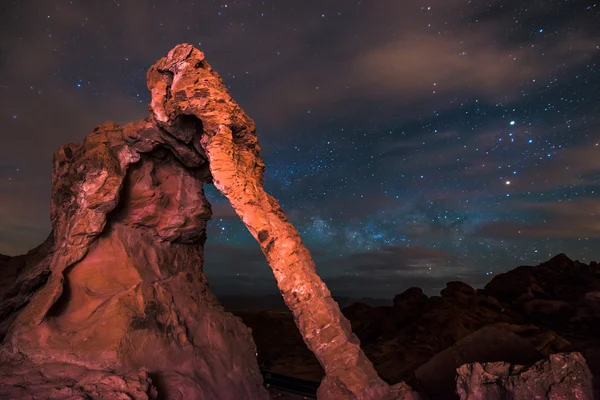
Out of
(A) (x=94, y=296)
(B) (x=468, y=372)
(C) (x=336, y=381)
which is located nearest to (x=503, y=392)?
(B) (x=468, y=372)

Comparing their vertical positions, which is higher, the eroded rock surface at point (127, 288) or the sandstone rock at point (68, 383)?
the eroded rock surface at point (127, 288)

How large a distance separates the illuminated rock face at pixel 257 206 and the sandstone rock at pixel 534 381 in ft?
3.33

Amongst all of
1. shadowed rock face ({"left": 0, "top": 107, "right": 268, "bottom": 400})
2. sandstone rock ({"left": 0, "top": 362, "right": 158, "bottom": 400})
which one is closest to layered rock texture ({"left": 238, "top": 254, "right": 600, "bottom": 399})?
shadowed rock face ({"left": 0, "top": 107, "right": 268, "bottom": 400})

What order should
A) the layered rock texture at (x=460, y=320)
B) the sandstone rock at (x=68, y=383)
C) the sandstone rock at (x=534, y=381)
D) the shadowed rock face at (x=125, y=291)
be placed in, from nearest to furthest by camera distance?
the sandstone rock at (x=534, y=381), the sandstone rock at (x=68, y=383), the shadowed rock face at (x=125, y=291), the layered rock texture at (x=460, y=320)

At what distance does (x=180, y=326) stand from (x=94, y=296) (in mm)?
1622

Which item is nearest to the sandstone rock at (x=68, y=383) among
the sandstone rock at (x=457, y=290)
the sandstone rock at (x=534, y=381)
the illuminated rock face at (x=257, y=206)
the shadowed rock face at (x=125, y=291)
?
the shadowed rock face at (x=125, y=291)

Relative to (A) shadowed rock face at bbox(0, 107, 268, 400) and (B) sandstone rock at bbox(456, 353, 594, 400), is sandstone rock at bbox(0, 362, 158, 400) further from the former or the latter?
(B) sandstone rock at bbox(456, 353, 594, 400)

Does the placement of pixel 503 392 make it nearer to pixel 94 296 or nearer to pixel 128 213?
pixel 94 296

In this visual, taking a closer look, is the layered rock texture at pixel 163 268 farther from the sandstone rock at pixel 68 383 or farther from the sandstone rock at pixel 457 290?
the sandstone rock at pixel 457 290

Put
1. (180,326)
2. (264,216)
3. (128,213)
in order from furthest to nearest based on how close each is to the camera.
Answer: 1. (128,213)
2. (180,326)
3. (264,216)

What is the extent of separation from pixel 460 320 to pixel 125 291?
1477 cm

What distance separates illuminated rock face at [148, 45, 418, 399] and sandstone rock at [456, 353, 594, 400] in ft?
3.33

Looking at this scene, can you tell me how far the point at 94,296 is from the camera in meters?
6.75

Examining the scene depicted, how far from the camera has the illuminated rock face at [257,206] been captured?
509cm
